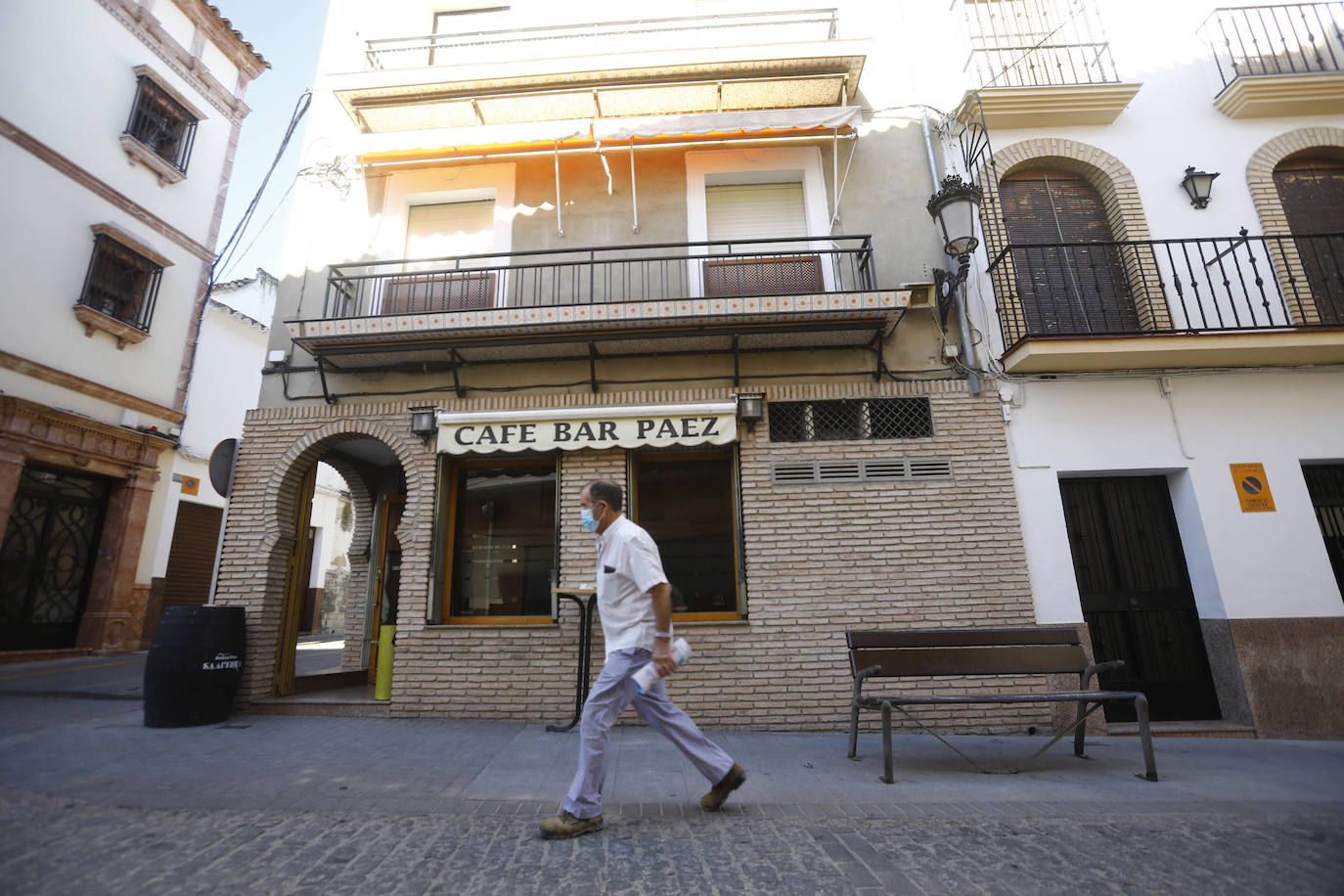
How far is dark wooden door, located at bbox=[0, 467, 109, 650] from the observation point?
9820 mm

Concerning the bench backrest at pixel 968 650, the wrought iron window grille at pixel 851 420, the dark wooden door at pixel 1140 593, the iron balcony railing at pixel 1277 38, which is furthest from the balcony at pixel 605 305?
the iron balcony railing at pixel 1277 38

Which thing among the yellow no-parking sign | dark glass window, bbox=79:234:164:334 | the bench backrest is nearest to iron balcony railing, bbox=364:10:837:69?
dark glass window, bbox=79:234:164:334

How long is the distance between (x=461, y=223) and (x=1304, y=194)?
10.7m

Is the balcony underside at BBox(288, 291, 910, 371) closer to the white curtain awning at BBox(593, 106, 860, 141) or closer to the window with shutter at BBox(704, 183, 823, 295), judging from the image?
the window with shutter at BBox(704, 183, 823, 295)

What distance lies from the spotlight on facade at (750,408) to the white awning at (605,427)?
0.13 metres

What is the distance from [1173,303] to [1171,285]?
0.23 m

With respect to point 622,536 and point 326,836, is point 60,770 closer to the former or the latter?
point 326,836

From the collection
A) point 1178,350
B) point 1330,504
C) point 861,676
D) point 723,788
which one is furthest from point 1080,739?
point 1330,504

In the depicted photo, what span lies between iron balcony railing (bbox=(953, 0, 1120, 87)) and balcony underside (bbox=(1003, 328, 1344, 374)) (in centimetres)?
389

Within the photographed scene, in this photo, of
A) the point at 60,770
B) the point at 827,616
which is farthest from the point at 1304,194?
the point at 60,770

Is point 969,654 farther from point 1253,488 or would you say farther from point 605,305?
point 605,305

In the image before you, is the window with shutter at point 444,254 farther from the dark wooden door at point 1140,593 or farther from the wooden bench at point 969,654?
the dark wooden door at point 1140,593

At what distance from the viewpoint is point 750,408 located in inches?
263

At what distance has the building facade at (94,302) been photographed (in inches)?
391
